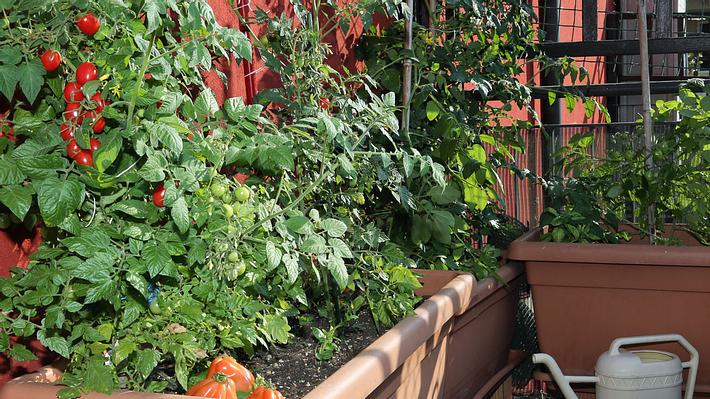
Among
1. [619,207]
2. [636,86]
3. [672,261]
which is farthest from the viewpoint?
[636,86]

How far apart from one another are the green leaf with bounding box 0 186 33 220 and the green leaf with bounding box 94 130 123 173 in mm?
105

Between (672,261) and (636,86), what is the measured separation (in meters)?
1.03

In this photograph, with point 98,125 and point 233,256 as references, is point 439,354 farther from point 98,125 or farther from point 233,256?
point 98,125

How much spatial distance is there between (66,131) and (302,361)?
84 centimetres

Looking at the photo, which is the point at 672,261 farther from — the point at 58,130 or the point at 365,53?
the point at 58,130

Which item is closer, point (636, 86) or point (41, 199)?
point (41, 199)

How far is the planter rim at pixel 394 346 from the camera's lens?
1530 millimetres

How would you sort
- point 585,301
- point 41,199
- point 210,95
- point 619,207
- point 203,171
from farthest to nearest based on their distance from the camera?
point 619,207 → point 585,301 → point 210,95 → point 203,171 → point 41,199

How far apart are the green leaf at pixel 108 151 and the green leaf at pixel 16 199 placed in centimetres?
11

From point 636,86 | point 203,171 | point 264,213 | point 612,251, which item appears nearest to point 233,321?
point 264,213

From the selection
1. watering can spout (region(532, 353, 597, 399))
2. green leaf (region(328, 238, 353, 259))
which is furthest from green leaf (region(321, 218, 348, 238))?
watering can spout (region(532, 353, 597, 399))

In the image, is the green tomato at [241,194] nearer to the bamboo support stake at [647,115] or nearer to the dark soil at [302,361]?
the dark soil at [302,361]

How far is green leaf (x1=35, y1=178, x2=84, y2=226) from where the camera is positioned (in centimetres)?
128

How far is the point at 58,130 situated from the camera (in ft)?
4.68
